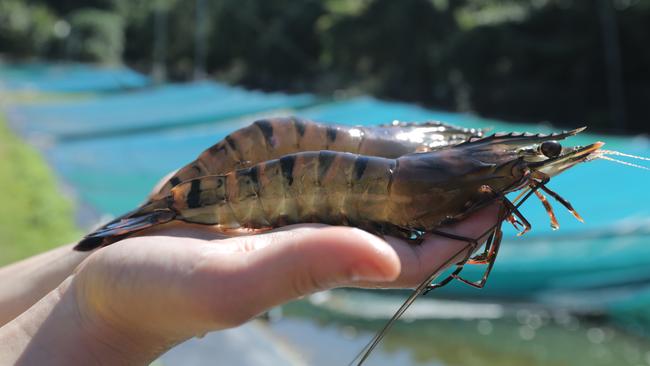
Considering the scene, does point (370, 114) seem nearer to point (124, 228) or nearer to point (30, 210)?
point (30, 210)

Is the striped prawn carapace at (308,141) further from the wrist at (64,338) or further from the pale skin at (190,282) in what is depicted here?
the wrist at (64,338)

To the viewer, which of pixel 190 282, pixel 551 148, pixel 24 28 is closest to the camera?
pixel 190 282

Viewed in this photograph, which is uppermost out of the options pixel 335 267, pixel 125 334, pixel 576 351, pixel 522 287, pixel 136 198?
pixel 335 267

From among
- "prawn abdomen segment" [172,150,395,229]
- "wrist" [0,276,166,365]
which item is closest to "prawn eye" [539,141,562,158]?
"prawn abdomen segment" [172,150,395,229]

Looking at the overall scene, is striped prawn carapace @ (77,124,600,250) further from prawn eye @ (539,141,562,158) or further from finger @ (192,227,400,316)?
finger @ (192,227,400,316)

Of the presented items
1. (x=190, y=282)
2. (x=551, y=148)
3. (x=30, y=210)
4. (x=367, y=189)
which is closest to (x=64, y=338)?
(x=190, y=282)

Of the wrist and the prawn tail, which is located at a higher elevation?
the prawn tail

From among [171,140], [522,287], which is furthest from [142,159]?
[522,287]

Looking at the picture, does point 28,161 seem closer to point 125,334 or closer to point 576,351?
point 576,351
